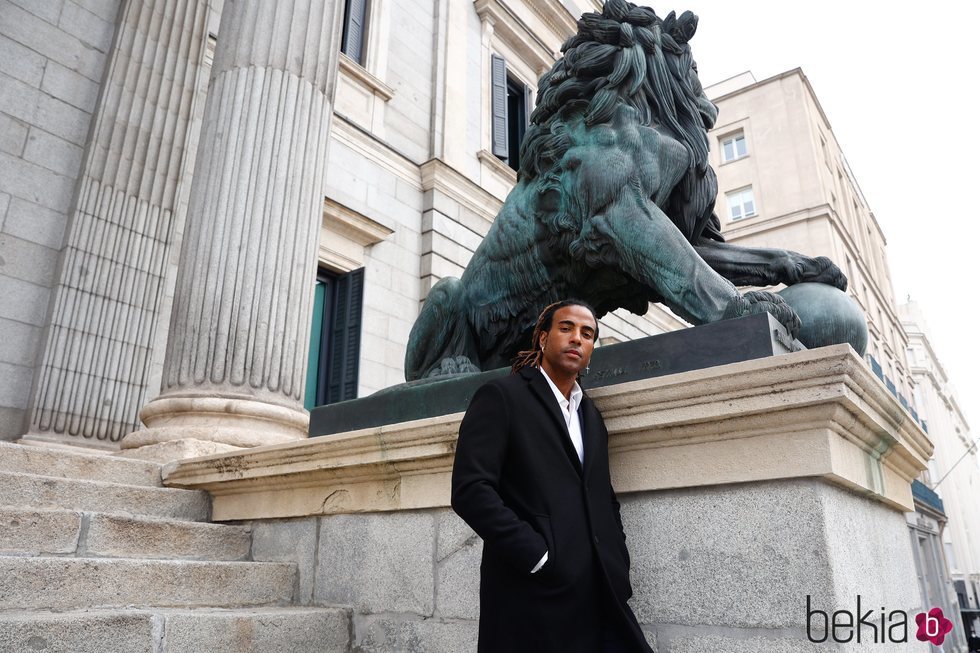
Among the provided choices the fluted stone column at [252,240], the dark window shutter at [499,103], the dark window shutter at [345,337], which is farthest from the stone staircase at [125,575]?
the dark window shutter at [499,103]

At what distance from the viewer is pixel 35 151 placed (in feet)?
21.6

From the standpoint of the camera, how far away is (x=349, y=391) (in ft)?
30.0

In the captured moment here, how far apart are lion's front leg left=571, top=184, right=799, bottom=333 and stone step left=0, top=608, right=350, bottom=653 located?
2000 millimetres

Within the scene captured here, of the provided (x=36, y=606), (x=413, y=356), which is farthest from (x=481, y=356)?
(x=36, y=606)

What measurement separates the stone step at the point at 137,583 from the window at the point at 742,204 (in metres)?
28.1

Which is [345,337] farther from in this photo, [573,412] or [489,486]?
[489,486]

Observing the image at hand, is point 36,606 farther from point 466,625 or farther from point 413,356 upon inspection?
point 413,356

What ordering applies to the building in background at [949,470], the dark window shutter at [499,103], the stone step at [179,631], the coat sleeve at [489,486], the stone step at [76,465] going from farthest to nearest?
1. the building in background at [949,470]
2. the dark window shutter at [499,103]
3. the stone step at [76,465]
4. the stone step at [179,631]
5. the coat sleeve at [489,486]

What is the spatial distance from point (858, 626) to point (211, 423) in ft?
13.1

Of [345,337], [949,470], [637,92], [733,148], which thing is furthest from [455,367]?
[949,470]

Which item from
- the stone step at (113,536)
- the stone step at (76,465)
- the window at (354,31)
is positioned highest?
the window at (354,31)

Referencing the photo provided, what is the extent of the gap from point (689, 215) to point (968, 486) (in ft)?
188

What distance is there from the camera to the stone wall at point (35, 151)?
20.4 ft

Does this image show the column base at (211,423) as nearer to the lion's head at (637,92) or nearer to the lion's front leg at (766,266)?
the lion's head at (637,92)
